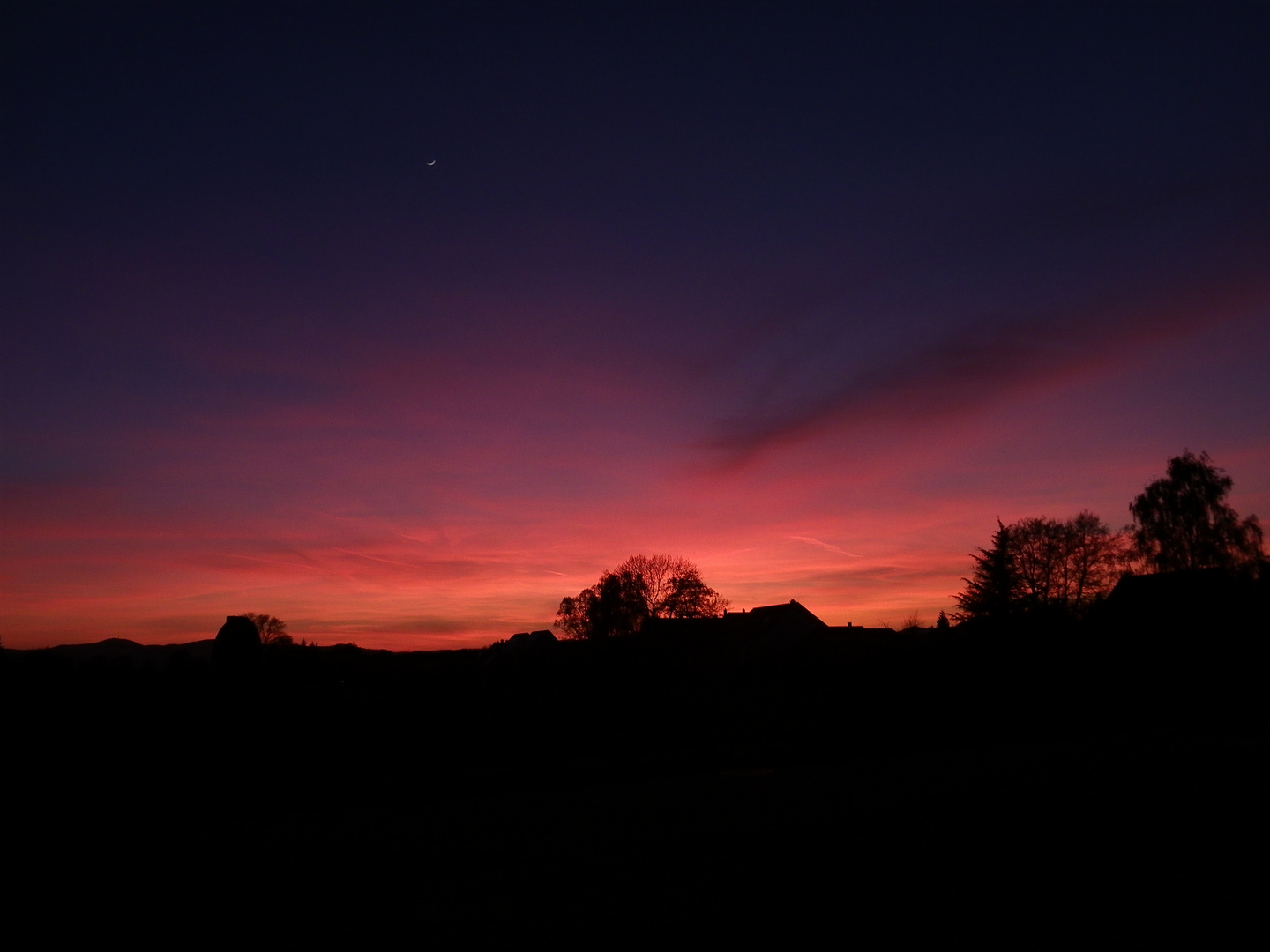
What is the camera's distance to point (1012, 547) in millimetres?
59094

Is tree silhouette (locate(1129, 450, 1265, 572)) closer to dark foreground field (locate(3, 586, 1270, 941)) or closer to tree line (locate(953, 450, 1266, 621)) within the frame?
tree line (locate(953, 450, 1266, 621))

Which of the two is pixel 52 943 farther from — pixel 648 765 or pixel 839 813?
pixel 648 765

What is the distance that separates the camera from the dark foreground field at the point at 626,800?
5.98 m

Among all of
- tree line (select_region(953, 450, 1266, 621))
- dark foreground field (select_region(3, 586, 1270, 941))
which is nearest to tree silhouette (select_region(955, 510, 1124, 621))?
tree line (select_region(953, 450, 1266, 621))

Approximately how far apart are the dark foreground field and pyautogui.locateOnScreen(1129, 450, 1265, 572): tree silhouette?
22.5 m

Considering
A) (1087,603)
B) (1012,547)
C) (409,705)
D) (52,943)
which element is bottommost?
(52,943)

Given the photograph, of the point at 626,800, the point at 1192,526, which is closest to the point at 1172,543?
the point at 1192,526

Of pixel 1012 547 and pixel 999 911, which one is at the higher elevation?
pixel 1012 547

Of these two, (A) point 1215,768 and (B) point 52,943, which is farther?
(A) point 1215,768

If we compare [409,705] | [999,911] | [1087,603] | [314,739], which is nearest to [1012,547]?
[1087,603]

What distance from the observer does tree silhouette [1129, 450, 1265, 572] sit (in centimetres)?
4844

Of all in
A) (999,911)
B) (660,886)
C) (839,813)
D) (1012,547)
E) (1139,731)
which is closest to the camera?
(999,911)

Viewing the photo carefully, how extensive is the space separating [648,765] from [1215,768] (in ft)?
29.8

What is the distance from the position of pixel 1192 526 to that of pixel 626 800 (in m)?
53.9
